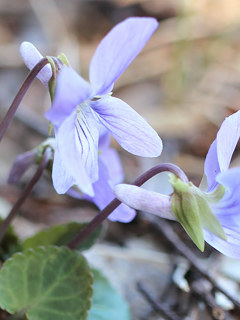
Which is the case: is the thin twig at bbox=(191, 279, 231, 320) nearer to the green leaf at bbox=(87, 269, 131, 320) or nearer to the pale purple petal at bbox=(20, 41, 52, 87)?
the green leaf at bbox=(87, 269, 131, 320)

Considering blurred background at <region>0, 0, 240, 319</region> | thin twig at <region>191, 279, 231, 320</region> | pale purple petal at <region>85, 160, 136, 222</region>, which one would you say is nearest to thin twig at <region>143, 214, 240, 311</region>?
thin twig at <region>191, 279, 231, 320</region>

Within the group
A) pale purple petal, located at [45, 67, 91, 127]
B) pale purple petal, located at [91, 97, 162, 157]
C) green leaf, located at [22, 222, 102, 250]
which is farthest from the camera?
green leaf, located at [22, 222, 102, 250]

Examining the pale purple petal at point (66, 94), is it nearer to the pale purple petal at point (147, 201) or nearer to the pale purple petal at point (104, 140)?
the pale purple petal at point (147, 201)

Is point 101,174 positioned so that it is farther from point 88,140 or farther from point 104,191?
point 88,140

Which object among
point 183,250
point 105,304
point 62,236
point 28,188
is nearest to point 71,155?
point 28,188

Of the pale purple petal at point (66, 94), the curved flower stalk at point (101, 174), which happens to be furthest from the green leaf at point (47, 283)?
the pale purple petal at point (66, 94)

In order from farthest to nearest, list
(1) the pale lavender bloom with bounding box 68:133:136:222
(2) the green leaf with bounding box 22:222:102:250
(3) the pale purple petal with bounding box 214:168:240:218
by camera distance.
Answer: (2) the green leaf with bounding box 22:222:102:250, (1) the pale lavender bloom with bounding box 68:133:136:222, (3) the pale purple petal with bounding box 214:168:240:218

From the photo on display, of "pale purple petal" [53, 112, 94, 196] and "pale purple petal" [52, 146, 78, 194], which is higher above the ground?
"pale purple petal" [53, 112, 94, 196]
